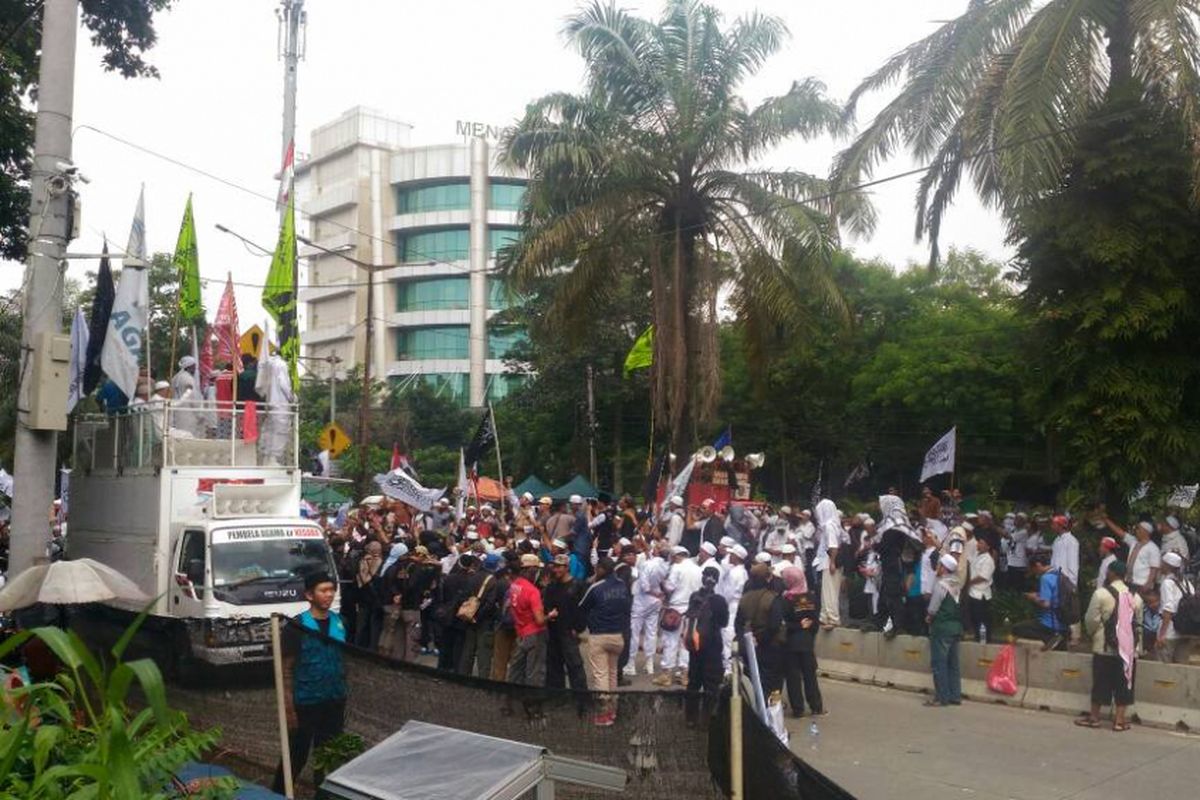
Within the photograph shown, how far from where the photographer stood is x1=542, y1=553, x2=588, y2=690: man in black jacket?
42.6 feet

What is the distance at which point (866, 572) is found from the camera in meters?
17.5

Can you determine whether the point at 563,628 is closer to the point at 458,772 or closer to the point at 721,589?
the point at 721,589

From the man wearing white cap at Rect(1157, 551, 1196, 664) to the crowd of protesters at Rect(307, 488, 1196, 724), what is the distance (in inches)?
0.9

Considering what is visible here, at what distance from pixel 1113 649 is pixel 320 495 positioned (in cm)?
3137

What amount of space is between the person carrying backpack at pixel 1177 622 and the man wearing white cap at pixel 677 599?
5.15 meters

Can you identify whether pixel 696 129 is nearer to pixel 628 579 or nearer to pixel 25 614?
pixel 628 579

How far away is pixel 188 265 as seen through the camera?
18.8 m

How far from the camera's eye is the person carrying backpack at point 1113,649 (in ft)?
39.8

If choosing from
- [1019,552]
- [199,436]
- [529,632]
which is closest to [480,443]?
[199,436]

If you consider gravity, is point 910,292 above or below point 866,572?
above

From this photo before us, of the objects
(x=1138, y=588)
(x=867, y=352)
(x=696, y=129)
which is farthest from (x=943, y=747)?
(x=867, y=352)

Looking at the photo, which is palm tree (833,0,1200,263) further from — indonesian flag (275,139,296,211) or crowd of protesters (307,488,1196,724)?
indonesian flag (275,139,296,211)

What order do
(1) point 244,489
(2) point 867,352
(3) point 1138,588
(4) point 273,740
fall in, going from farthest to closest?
1. (2) point 867,352
2. (1) point 244,489
3. (3) point 1138,588
4. (4) point 273,740

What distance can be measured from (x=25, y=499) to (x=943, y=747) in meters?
9.03
